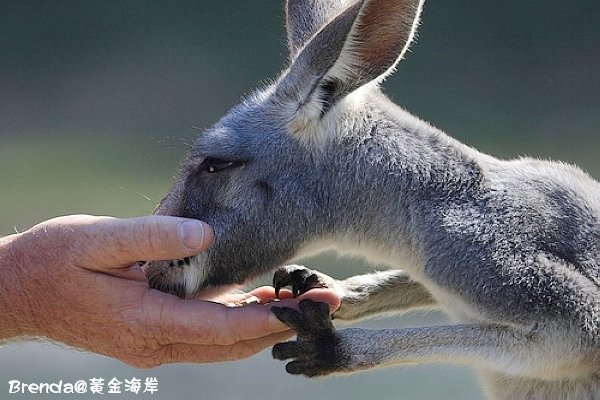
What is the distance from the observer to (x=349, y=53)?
95.1 inches

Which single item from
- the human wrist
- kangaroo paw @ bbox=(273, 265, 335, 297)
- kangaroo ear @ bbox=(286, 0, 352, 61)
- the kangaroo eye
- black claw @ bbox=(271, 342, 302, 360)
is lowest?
black claw @ bbox=(271, 342, 302, 360)

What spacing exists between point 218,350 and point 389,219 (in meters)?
0.52

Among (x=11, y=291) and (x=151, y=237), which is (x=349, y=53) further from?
(x=11, y=291)

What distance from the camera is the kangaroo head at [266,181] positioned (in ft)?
8.34

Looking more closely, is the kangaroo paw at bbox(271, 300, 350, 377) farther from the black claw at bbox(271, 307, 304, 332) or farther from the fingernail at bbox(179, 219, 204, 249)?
the fingernail at bbox(179, 219, 204, 249)

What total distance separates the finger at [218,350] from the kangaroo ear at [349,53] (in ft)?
1.72

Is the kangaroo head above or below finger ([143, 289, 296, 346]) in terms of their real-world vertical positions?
above

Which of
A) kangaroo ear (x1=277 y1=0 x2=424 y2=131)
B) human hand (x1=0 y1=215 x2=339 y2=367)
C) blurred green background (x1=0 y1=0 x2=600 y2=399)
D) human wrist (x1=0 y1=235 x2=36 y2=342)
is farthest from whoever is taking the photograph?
blurred green background (x1=0 y1=0 x2=600 y2=399)

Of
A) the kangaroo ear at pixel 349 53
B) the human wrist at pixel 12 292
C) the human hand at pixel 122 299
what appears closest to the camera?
the kangaroo ear at pixel 349 53

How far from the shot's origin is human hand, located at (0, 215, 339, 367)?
2.48 metres

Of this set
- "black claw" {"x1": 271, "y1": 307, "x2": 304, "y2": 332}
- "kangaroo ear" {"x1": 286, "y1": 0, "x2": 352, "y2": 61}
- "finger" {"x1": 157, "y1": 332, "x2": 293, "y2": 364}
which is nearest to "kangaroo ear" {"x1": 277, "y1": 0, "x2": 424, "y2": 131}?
"kangaroo ear" {"x1": 286, "y1": 0, "x2": 352, "y2": 61}

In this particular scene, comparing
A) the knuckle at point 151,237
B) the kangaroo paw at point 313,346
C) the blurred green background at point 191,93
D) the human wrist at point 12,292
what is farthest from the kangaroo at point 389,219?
the blurred green background at point 191,93

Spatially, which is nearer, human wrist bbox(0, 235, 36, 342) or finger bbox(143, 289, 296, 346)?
finger bbox(143, 289, 296, 346)

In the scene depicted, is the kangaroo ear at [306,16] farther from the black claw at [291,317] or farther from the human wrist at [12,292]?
the human wrist at [12,292]
